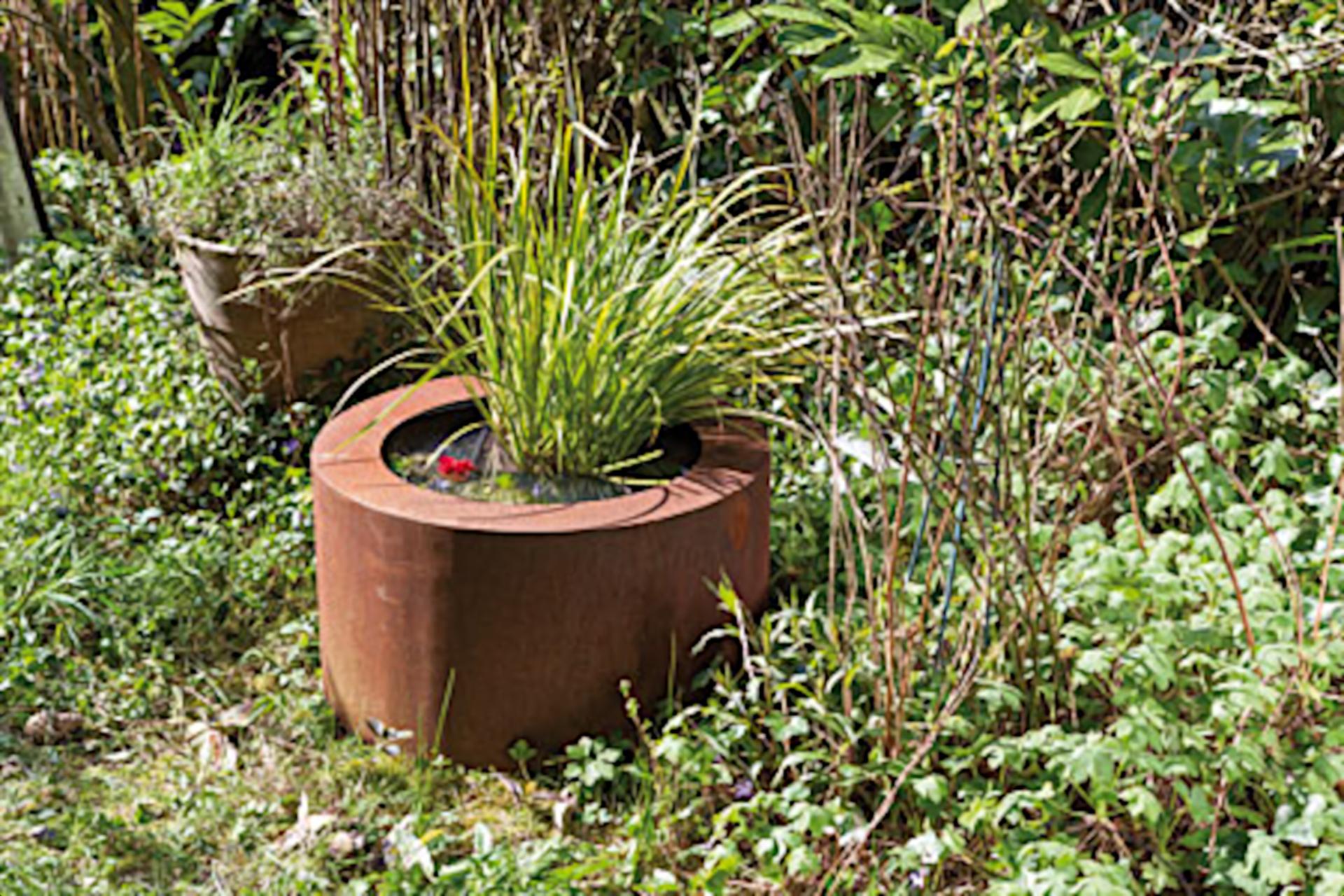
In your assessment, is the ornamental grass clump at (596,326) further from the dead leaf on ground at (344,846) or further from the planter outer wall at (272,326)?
the planter outer wall at (272,326)

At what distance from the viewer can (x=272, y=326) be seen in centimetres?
414

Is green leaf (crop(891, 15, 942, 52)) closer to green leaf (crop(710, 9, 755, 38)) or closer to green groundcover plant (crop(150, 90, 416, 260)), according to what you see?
green leaf (crop(710, 9, 755, 38))

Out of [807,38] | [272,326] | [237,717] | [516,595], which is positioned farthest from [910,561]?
[272,326]

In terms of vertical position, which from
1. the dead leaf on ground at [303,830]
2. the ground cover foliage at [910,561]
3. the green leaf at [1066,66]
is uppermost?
the green leaf at [1066,66]

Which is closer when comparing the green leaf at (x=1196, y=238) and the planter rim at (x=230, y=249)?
the green leaf at (x=1196, y=238)

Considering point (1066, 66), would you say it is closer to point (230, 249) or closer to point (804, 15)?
point (804, 15)

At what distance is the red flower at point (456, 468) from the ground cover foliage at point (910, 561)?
22.1 inches

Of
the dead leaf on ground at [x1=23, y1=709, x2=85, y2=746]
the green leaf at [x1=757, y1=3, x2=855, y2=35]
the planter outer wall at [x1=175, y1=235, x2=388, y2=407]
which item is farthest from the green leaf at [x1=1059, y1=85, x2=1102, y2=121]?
the dead leaf on ground at [x1=23, y1=709, x2=85, y2=746]

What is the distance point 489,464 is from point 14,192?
109 inches

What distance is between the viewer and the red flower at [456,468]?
126 inches

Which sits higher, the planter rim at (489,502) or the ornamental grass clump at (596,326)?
the ornamental grass clump at (596,326)

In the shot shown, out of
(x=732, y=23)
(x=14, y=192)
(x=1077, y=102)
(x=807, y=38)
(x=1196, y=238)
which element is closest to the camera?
(x=1196, y=238)

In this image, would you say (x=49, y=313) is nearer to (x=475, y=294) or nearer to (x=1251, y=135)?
(x=475, y=294)

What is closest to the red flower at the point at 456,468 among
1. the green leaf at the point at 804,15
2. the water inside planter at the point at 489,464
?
the water inside planter at the point at 489,464
